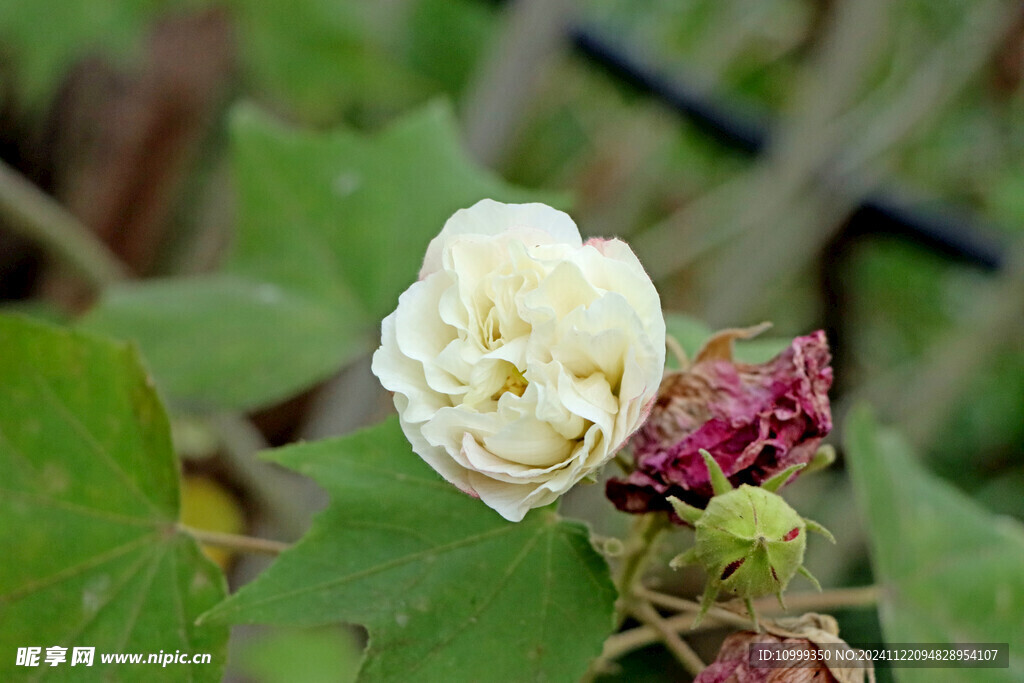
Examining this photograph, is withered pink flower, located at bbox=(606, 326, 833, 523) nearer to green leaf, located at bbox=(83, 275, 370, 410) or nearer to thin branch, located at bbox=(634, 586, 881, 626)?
thin branch, located at bbox=(634, 586, 881, 626)

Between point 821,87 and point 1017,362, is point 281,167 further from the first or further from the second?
point 1017,362

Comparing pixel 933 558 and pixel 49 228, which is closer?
pixel 933 558

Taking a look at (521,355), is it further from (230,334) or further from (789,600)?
(230,334)

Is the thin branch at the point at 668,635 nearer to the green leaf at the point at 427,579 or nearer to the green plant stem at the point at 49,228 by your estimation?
the green leaf at the point at 427,579

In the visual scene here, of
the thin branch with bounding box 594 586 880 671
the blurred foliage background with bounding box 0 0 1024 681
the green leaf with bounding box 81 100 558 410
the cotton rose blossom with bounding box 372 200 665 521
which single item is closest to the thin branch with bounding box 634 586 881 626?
the thin branch with bounding box 594 586 880 671

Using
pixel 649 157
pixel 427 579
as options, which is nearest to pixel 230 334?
pixel 427 579

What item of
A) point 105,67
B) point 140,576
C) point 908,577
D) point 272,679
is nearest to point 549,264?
point 140,576
